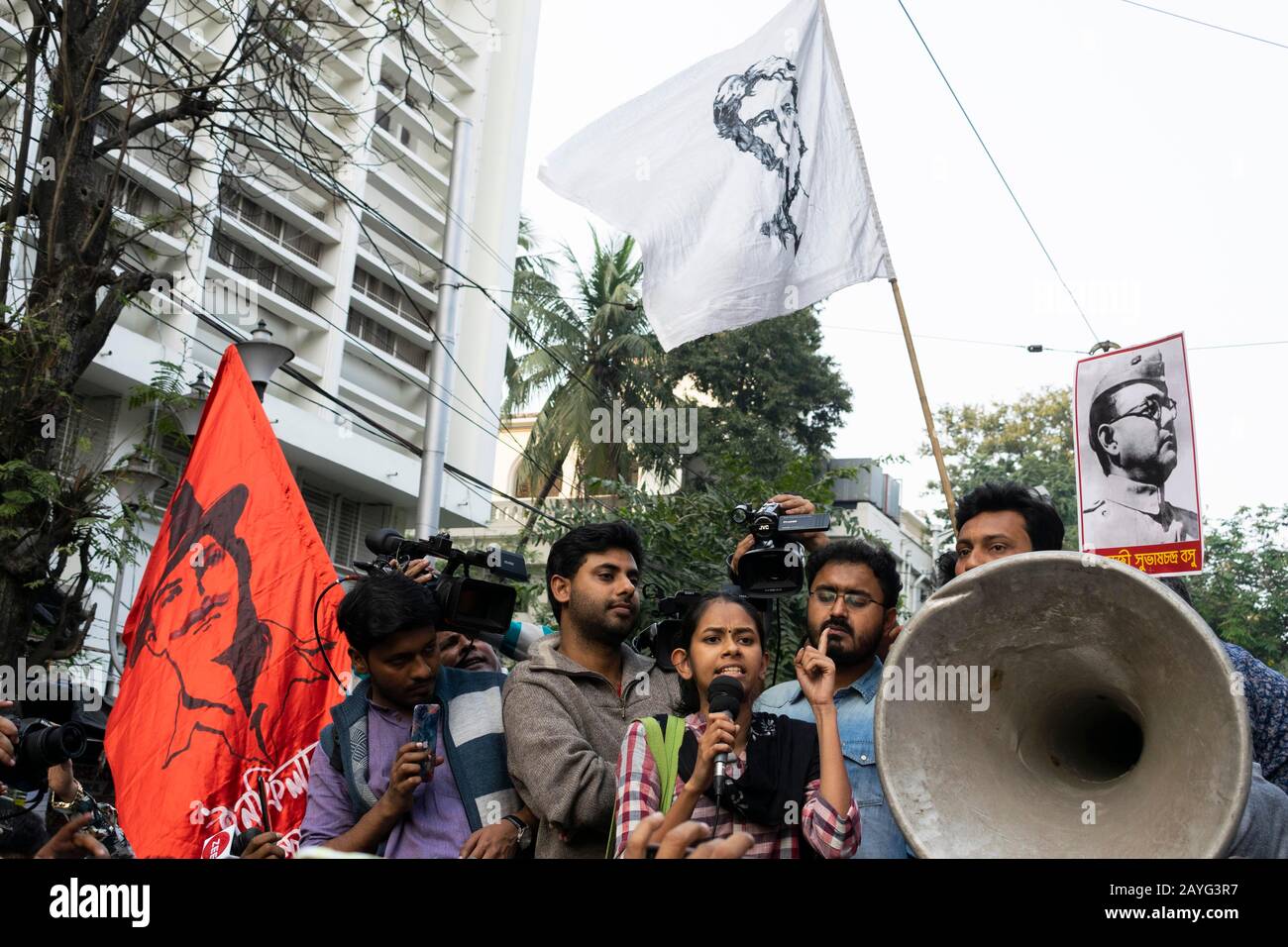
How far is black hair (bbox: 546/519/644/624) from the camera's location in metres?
3.90

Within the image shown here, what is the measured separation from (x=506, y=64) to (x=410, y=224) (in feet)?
10.6

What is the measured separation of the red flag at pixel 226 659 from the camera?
Result: 4.04 meters

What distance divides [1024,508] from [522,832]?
5.59 ft

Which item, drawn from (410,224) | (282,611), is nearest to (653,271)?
(282,611)

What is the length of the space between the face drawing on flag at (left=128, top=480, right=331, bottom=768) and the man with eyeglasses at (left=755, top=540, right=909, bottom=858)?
1.68 meters

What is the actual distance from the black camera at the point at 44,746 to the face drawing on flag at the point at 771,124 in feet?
11.0

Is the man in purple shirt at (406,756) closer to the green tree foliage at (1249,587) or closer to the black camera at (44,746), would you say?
the black camera at (44,746)

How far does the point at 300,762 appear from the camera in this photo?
162 inches

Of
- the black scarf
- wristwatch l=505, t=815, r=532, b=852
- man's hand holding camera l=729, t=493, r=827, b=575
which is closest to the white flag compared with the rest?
man's hand holding camera l=729, t=493, r=827, b=575

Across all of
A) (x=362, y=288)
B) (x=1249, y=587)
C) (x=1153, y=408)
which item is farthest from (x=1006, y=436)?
(x=1153, y=408)

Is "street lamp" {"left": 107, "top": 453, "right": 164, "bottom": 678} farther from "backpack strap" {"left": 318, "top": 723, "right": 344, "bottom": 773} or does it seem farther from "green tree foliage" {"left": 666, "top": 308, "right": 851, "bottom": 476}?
"green tree foliage" {"left": 666, "top": 308, "right": 851, "bottom": 476}

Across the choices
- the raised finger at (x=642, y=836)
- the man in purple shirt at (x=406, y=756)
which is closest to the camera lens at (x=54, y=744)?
the man in purple shirt at (x=406, y=756)

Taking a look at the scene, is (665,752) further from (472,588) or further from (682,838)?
(472,588)
